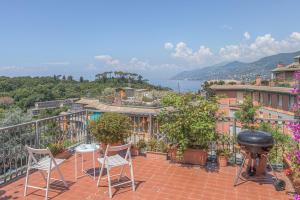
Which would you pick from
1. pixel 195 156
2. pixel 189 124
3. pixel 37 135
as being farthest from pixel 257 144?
pixel 37 135

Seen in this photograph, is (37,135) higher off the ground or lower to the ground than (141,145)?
higher

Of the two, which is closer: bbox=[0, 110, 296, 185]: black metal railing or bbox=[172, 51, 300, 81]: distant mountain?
bbox=[0, 110, 296, 185]: black metal railing

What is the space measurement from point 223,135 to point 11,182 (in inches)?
168

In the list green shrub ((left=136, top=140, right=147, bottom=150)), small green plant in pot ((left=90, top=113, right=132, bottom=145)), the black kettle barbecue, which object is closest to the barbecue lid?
the black kettle barbecue

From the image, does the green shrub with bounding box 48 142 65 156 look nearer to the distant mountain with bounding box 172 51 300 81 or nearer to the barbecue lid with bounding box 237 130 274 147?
the barbecue lid with bounding box 237 130 274 147

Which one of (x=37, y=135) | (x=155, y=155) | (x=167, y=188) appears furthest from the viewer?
(x=155, y=155)

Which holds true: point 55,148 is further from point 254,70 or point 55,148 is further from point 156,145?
point 254,70

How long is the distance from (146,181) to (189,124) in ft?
4.67

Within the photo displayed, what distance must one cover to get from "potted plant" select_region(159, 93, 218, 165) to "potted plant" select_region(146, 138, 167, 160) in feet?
1.07

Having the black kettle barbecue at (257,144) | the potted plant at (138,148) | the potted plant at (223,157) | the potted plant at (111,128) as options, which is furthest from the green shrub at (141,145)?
the black kettle barbecue at (257,144)

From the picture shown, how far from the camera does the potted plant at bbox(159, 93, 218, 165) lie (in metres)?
4.97

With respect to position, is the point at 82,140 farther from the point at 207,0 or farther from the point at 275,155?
the point at 207,0

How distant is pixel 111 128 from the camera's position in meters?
5.47

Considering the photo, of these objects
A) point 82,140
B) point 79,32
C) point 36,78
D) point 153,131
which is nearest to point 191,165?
point 153,131
